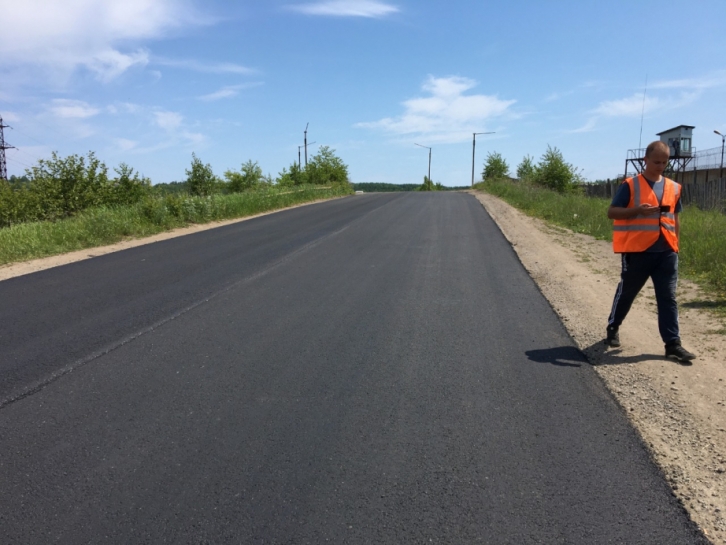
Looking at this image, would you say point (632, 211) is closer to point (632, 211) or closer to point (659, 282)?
point (632, 211)

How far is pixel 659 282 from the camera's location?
5.41 metres

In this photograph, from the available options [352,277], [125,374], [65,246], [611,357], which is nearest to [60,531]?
[125,374]

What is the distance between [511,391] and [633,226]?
7.04 ft

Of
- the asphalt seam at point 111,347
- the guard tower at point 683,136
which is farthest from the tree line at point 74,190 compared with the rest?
the guard tower at point 683,136

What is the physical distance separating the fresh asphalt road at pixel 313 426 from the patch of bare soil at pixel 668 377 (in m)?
0.17

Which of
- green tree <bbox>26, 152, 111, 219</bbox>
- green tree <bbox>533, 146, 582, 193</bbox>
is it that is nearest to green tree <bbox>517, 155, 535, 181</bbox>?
green tree <bbox>533, 146, 582, 193</bbox>

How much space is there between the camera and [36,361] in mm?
5418

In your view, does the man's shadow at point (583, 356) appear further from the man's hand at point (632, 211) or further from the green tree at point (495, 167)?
the green tree at point (495, 167)

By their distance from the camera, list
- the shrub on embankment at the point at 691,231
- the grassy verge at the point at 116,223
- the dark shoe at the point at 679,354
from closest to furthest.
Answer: the dark shoe at the point at 679,354 < the shrub on embankment at the point at 691,231 < the grassy verge at the point at 116,223

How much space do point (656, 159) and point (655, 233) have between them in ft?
2.21

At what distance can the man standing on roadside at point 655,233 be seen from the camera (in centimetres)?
530

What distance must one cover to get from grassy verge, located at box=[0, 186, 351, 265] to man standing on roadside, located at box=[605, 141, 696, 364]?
12067 mm

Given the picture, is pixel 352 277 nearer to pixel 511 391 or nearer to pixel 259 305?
pixel 259 305

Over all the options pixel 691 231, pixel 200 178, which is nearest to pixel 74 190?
pixel 200 178
